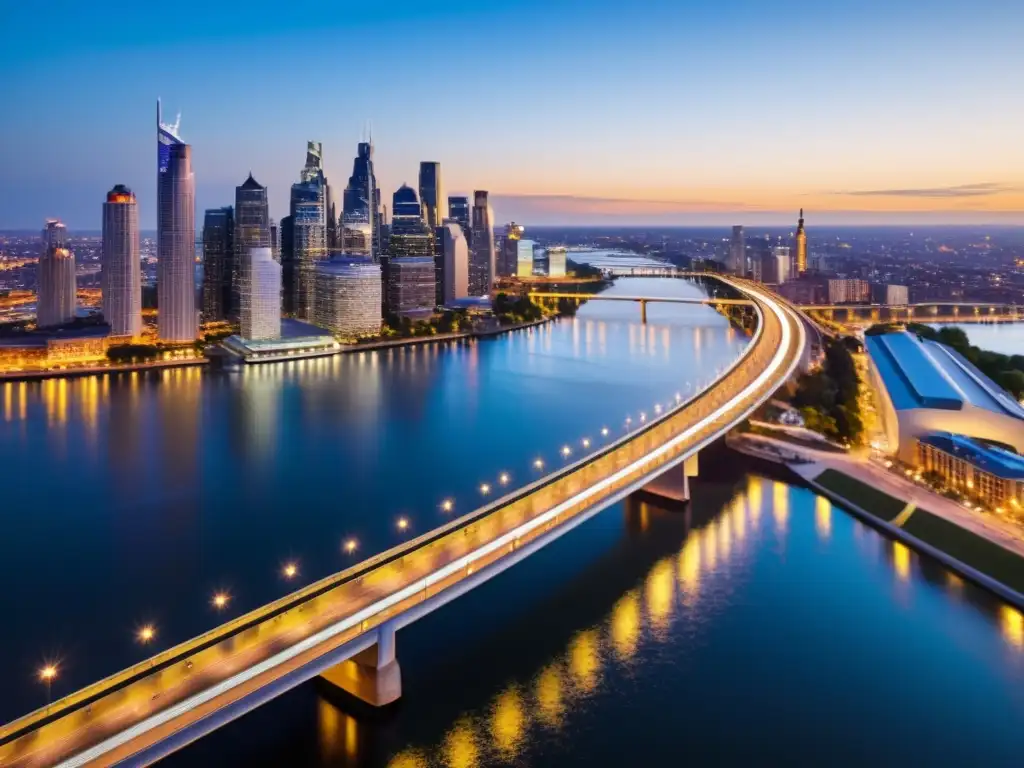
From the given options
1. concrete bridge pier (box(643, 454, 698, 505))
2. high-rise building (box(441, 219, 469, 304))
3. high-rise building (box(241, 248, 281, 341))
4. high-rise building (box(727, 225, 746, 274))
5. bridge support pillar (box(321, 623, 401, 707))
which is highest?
high-rise building (box(727, 225, 746, 274))

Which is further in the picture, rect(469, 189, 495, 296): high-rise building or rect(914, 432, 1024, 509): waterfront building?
rect(469, 189, 495, 296): high-rise building

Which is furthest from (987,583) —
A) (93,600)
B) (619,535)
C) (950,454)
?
(93,600)

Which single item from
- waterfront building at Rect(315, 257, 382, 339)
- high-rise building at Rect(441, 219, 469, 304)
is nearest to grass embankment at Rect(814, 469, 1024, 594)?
waterfront building at Rect(315, 257, 382, 339)

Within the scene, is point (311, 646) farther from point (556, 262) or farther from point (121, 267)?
point (556, 262)

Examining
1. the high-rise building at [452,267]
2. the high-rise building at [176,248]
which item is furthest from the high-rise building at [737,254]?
the high-rise building at [176,248]

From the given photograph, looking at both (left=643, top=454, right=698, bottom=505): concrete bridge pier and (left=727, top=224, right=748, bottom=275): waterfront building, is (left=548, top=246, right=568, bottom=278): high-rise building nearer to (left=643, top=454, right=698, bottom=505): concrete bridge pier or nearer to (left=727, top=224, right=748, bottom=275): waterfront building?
(left=727, top=224, right=748, bottom=275): waterfront building

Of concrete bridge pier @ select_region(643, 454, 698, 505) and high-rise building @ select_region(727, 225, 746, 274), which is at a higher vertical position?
high-rise building @ select_region(727, 225, 746, 274)
